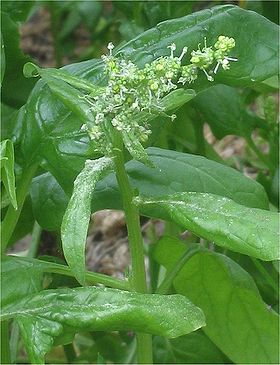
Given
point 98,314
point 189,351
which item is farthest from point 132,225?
point 189,351

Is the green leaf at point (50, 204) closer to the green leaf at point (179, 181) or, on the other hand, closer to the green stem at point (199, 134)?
the green leaf at point (179, 181)

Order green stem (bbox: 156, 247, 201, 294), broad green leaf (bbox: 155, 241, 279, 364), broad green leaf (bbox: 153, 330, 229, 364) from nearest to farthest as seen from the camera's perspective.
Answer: green stem (bbox: 156, 247, 201, 294)
broad green leaf (bbox: 155, 241, 279, 364)
broad green leaf (bbox: 153, 330, 229, 364)

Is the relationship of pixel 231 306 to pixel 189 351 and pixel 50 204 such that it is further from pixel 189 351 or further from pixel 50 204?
pixel 50 204

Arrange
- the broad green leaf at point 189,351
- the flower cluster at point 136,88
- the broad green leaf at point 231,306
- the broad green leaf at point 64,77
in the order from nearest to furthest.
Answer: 1. the flower cluster at point 136,88
2. the broad green leaf at point 64,77
3. the broad green leaf at point 231,306
4. the broad green leaf at point 189,351

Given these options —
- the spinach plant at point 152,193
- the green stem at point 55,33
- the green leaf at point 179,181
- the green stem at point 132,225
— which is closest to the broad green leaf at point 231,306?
the spinach plant at point 152,193

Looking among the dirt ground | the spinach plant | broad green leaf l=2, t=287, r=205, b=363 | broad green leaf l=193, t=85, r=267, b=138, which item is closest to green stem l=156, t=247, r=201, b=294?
the spinach plant

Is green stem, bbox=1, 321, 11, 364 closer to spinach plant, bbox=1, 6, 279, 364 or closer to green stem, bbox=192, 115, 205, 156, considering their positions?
spinach plant, bbox=1, 6, 279, 364
